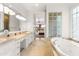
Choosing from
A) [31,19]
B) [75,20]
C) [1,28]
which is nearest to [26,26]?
[31,19]

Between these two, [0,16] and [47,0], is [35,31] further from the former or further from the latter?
[47,0]

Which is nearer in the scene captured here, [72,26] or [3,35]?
[72,26]

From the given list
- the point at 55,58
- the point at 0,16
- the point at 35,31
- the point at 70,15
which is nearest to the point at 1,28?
the point at 0,16

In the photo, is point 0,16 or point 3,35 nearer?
point 0,16

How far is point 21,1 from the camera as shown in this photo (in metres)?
1.31

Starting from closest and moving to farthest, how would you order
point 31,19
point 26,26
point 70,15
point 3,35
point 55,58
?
point 55,58 → point 70,15 → point 26,26 → point 31,19 → point 3,35

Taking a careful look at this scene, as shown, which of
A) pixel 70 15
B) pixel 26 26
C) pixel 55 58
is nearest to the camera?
pixel 55 58

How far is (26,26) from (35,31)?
0.28 m

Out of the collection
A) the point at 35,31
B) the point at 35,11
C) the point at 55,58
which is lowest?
the point at 55,58

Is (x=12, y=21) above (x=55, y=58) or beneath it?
above

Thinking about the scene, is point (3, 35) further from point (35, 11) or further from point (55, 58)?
point (55, 58)

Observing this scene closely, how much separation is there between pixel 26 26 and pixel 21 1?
61.5 inches

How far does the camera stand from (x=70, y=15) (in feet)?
8.61

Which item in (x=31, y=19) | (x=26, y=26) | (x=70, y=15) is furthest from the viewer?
(x=31, y=19)
